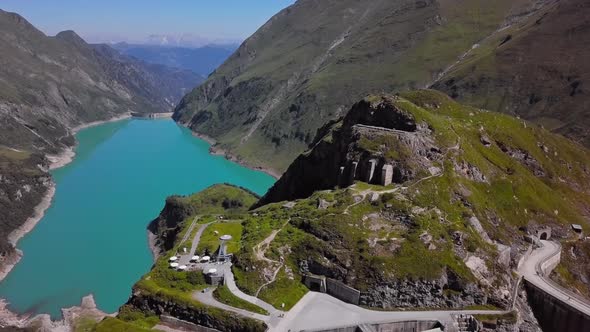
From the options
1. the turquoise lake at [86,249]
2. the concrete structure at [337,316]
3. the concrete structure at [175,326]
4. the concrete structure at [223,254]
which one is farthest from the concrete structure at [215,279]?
the turquoise lake at [86,249]

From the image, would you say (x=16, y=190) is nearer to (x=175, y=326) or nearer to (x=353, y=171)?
(x=353, y=171)

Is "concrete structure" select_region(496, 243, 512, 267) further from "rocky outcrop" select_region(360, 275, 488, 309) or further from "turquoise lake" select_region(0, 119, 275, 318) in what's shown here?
"turquoise lake" select_region(0, 119, 275, 318)

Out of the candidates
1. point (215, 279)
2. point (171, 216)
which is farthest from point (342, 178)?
point (171, 216)

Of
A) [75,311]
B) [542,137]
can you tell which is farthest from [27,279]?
[542,137]

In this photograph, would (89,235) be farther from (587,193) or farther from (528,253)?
(587,193)

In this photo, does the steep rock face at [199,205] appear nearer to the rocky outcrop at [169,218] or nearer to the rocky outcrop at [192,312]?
the rocky outcrop at [169,218]

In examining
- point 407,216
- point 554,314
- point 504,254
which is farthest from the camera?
point 504,254

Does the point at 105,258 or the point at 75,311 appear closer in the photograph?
the point at 75,311
